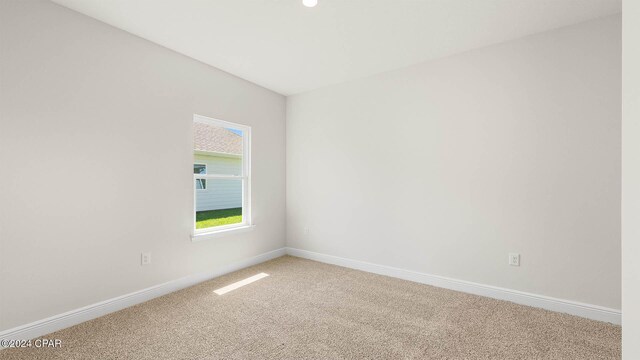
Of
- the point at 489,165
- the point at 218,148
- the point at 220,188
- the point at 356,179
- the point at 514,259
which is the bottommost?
the point at 514,259

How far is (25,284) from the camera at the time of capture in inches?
80.4

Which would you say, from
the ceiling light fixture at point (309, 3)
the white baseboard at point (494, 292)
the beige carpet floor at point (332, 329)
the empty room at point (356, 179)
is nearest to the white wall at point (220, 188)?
the empty room at point (356, 179)

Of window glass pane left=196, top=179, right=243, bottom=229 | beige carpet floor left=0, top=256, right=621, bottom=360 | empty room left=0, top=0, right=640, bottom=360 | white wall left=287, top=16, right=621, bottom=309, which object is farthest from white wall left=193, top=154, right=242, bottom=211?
beige carpet floor left=0, top=256, right=621, bottom=360

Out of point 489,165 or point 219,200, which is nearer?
point 489,165

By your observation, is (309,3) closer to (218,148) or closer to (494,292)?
(218,148)

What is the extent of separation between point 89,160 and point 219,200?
2021mm

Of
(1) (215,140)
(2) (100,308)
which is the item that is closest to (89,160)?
(2) (100,308)

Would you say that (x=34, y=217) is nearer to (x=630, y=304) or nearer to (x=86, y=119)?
(x=86, y=119)

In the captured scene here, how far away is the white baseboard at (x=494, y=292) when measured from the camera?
2342mm

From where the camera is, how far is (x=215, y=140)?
360cm

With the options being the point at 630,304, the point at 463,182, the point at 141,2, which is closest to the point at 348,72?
the point at 463,182

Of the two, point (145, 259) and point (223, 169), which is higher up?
point (223, 169)

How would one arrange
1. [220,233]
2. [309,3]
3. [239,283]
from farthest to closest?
[220,233] → [239,283] → [309,3]

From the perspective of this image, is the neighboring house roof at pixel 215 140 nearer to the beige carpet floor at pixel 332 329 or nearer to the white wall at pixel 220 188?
the white wall at pixel 220 188
